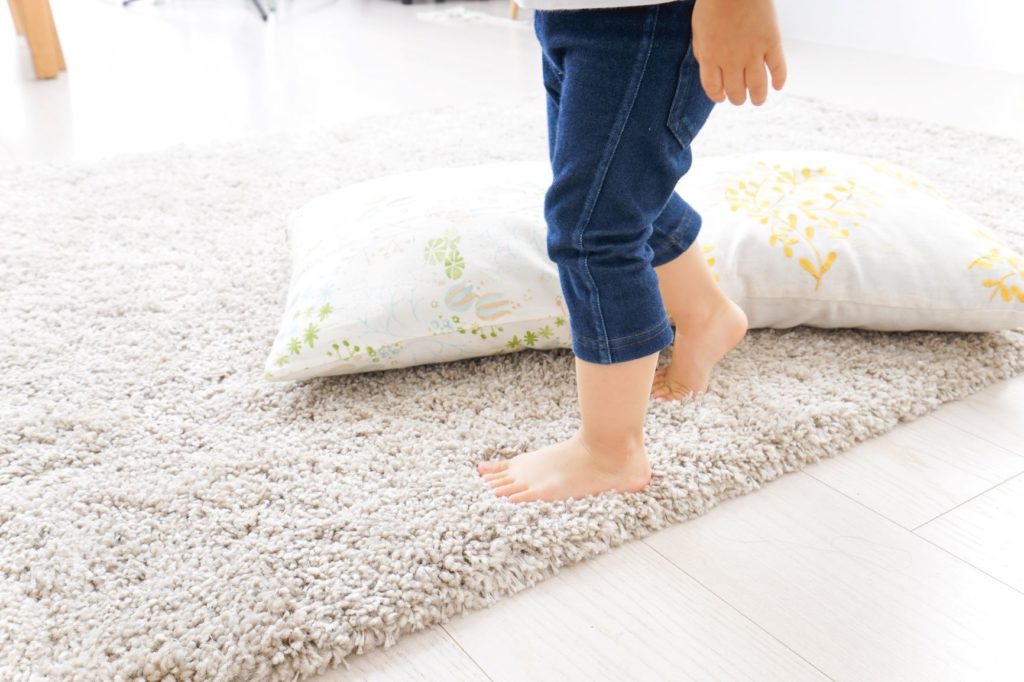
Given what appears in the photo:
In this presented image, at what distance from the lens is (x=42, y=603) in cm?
72

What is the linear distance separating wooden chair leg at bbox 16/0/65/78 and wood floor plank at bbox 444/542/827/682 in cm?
229

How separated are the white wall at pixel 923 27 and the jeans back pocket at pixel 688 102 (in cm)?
245

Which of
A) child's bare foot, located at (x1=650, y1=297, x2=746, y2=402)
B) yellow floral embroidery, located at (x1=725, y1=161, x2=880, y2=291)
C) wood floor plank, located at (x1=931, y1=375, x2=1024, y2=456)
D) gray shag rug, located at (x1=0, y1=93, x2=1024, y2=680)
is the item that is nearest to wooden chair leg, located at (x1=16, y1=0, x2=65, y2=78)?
gray shag rug, located at (x1=0, y1=93, x2=1024, y2=680)

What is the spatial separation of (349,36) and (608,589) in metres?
2.83

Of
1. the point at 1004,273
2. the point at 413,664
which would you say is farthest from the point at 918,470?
the point at 413,664

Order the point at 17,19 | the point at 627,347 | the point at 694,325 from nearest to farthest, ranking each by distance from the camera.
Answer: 1. the point at 627,347
2. the point at 694,325
3. the point at 17,19

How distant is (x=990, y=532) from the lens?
2.72ft

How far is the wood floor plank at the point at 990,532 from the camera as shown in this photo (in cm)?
79

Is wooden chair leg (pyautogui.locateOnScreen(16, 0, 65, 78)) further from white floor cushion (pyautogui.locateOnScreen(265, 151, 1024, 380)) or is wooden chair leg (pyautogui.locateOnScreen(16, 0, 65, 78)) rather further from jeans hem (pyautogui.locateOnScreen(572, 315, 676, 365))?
jeans hem (pyautogui.locateOnScreen(572, 315, 676, 365))

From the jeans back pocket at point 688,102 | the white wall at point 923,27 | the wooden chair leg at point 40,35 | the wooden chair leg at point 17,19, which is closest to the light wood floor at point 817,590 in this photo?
the jeans back pocket at point 688,102

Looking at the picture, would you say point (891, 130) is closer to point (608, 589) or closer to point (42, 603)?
point (608, 589)

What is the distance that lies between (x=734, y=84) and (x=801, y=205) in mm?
515

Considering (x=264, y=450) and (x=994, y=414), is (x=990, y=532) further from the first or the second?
(x=264, y=450)

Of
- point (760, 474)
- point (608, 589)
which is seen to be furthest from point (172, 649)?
point (760, 474)
